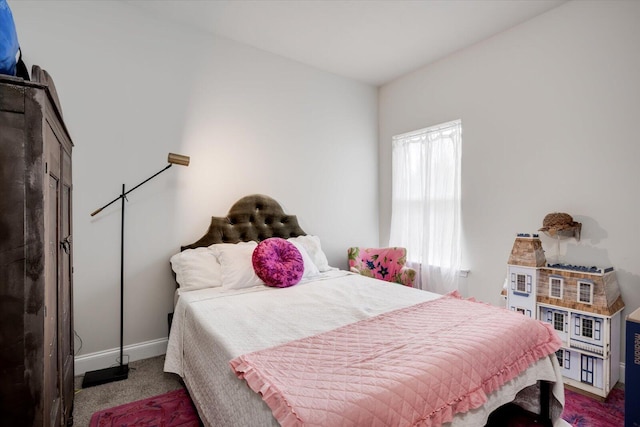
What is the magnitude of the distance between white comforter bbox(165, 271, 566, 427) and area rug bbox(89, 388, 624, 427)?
15cm

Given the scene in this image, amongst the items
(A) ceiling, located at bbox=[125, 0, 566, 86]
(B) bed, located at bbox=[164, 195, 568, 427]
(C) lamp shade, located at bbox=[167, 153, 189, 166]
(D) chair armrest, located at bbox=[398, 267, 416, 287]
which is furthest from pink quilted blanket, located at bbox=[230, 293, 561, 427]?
(A) ceiling, located at bbox=[125, 0, 566, 86]

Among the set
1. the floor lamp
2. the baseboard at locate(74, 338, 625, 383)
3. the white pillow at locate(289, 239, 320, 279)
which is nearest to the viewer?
the floor lamp

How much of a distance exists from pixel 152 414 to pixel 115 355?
2.70ft

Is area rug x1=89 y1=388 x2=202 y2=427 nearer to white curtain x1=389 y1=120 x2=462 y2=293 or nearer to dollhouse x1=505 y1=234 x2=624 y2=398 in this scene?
dollhouse x1=505 y1=234 x2=624 y2=398

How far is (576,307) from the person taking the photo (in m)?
2.17

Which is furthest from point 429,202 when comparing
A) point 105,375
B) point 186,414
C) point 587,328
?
point 105,375

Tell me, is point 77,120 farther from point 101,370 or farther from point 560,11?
point 560,11

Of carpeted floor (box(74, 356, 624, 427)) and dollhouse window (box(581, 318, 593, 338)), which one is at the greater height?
dollhouse window (box(581, 318, 593, 338))

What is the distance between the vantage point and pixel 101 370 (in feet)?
7.57

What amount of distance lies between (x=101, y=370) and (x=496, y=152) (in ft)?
12.1

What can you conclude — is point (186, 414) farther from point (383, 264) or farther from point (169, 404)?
point (383, 264)

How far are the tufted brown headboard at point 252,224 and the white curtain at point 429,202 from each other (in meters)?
1.28

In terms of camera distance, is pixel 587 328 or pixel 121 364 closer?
pixel 587 328

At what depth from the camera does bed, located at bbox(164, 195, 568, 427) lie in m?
1.05
